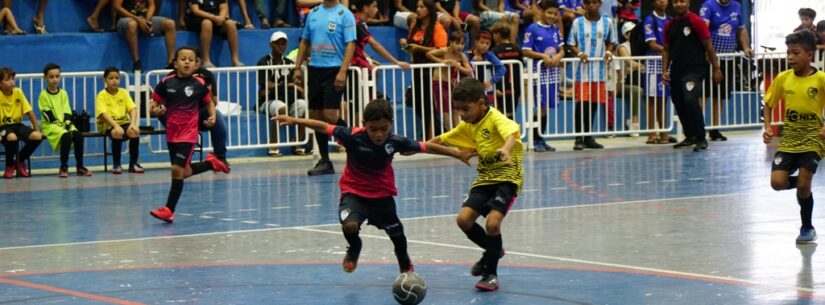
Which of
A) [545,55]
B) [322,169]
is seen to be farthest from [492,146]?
[545,55]

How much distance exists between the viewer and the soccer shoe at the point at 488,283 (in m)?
9.00

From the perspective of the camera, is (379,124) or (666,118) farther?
(666,118)

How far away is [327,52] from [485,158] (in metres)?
8.27

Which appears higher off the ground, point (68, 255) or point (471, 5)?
point (471, 5)

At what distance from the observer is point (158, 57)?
22031 mm

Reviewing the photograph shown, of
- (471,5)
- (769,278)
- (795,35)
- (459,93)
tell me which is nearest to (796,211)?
Result: (795,35)

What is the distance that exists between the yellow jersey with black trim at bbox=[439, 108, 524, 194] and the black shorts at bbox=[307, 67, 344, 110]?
787 centimetres

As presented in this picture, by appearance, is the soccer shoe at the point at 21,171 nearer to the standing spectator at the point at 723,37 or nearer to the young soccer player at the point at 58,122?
the young soccer player at the point at 58,122

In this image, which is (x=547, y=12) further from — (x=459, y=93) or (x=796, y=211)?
(x=459, y=93)

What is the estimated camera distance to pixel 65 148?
59.8 feet

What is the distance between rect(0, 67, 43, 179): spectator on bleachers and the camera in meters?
18.0

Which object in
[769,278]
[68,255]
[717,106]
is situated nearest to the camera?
[769,278]

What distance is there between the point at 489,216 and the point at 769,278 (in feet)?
5.97

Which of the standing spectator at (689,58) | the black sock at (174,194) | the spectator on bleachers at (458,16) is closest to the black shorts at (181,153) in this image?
the black sock at (174,194)
